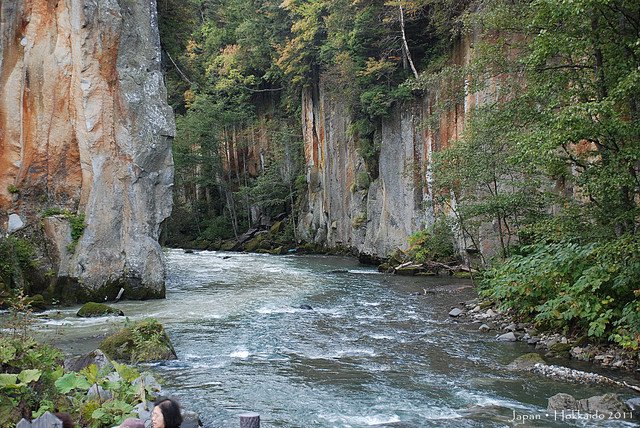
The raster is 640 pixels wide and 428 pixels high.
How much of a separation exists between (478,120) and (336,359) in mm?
8215

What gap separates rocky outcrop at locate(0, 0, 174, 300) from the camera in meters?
16.5

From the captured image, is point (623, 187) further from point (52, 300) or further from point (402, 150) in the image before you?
point (402, 150)

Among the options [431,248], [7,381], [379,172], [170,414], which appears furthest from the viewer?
[379,172]

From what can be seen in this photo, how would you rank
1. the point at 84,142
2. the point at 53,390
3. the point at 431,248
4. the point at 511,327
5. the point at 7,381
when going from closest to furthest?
the point at 7,381 < the point at 53,390 < the point at 511,327 < the point at 84,142 < the point at 431,248

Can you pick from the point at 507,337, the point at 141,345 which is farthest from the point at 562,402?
the point at 141,345

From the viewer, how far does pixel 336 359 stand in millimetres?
9984

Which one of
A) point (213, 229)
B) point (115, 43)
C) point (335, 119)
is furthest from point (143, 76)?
point (213, 229)

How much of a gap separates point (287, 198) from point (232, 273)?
61.4 feet

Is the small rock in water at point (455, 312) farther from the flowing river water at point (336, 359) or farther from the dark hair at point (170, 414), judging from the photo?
the dark hair at point (170, 414)

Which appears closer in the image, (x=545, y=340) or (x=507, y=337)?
(x=545, y=340)

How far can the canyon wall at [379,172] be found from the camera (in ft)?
82.1

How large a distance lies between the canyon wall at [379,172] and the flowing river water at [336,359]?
19.8 feet

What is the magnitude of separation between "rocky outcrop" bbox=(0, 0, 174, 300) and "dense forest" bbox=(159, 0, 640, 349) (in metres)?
6.34

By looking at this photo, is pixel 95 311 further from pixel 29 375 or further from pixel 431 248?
pixel 431 248
